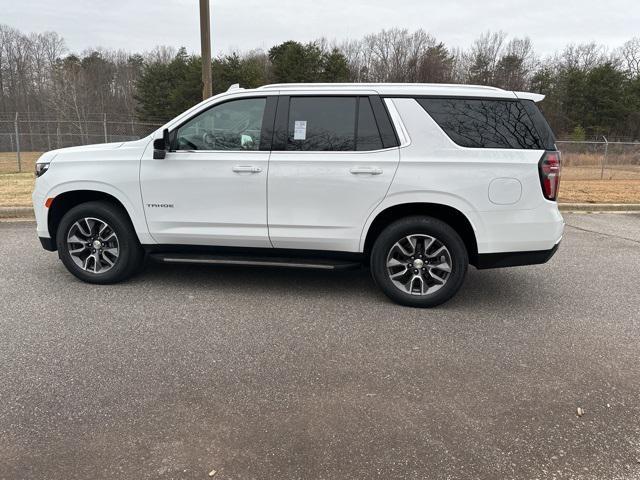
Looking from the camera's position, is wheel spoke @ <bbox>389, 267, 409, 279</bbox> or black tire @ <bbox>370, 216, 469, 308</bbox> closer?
black tire @ <bbox>370, 216, 469, 308</bbox>

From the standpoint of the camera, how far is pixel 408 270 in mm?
4531

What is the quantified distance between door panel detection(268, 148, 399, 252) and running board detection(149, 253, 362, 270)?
0.46 feet

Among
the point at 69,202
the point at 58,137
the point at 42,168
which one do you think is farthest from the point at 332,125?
the point at 58,137

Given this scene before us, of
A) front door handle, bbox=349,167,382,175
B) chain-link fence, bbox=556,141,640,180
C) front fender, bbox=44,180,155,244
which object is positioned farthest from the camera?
chain-link fence, bbox=556,141,640,180

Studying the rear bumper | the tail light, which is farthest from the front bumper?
the tail light

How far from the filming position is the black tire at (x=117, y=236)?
491cm

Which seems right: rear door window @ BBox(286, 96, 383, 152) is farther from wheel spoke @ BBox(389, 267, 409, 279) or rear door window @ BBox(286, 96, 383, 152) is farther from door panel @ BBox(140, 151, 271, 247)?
wheel spoke @ BBox(389, 267, 409, 279)

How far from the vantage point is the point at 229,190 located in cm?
463

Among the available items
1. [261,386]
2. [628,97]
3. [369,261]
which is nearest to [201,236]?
[369,261]

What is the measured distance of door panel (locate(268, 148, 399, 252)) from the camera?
439 cm

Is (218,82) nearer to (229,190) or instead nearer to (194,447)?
(229,190)

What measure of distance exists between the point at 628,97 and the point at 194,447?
48559 mm

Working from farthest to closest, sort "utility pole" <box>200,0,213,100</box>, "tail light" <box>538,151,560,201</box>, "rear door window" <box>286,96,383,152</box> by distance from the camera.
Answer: "utility pole" <box>200,0,213,100</box>
"rear door window" <box>286,96,383,152</box>
"tail light" <box>538,151,560,201</box>

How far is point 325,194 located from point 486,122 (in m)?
1.57
